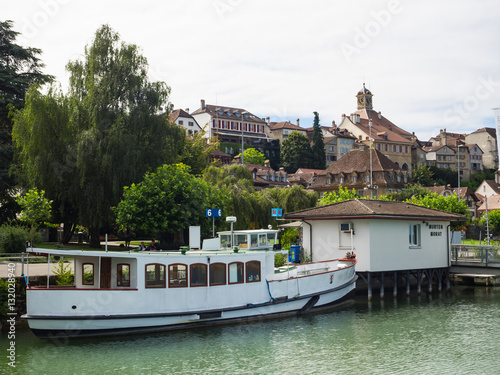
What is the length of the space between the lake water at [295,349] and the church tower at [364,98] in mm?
145678

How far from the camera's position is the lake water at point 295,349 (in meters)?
18.1

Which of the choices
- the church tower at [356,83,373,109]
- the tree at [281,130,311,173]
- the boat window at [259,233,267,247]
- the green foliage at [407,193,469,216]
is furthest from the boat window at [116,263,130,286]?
the church tower at [356,83,373,109]

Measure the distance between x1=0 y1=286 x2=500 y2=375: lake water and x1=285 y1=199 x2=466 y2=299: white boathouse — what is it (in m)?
5.25

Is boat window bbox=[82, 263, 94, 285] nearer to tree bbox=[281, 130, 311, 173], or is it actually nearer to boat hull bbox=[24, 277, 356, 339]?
boat hull bbox=[24, 277, 356, 339]

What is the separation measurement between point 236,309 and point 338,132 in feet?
419

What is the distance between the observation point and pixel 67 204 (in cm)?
4081

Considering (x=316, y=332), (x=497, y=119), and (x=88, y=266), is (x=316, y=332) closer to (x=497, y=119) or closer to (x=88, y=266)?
(x=88, y=266)

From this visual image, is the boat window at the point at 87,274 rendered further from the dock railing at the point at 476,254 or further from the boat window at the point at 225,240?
the dock railing at the point at 476,254

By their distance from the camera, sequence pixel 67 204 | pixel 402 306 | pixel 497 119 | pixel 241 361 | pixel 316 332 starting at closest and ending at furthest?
pixel 241 361, pixel 316 332, pixel 402 306, pixel 497 119, pixel 67 204

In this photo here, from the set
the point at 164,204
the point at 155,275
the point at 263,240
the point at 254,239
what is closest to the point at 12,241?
the point at 164,204

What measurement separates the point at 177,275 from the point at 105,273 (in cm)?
289

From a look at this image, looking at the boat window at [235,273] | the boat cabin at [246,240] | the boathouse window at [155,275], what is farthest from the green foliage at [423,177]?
the boathouse window at [155,275]

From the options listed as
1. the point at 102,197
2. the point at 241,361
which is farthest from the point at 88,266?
the point at 102,197

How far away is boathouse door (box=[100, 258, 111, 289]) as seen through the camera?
22.5 metres
